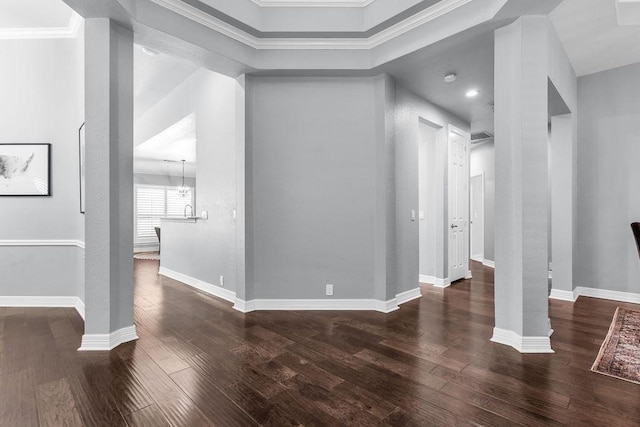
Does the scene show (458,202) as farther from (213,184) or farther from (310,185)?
(213,184)

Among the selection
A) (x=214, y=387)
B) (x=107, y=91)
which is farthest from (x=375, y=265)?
(x=107, y=91)

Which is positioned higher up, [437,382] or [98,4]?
[98,4]

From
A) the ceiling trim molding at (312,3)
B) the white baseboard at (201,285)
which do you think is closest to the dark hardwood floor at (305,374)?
the white baseboard at (201,285)

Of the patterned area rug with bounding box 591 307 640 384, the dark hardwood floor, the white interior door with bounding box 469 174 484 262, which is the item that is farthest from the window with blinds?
the patterned area rug with bounding box 591 307 640 384

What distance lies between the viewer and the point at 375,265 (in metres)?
3.60

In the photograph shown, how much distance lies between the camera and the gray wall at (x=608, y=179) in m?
3.89

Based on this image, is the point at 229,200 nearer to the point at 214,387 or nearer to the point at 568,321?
the point at 214,387

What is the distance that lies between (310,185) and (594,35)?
10.9 feet

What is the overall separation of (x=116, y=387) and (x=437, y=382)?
2.10 metres

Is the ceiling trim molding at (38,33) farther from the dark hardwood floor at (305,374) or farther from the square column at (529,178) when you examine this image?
the square column at (529,178)

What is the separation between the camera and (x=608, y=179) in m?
4.03

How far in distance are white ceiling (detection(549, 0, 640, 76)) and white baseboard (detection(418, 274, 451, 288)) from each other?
3.24 meters

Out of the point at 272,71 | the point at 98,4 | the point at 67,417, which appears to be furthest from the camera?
the point at 272,71

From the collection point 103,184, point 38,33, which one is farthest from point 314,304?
point 38,33
